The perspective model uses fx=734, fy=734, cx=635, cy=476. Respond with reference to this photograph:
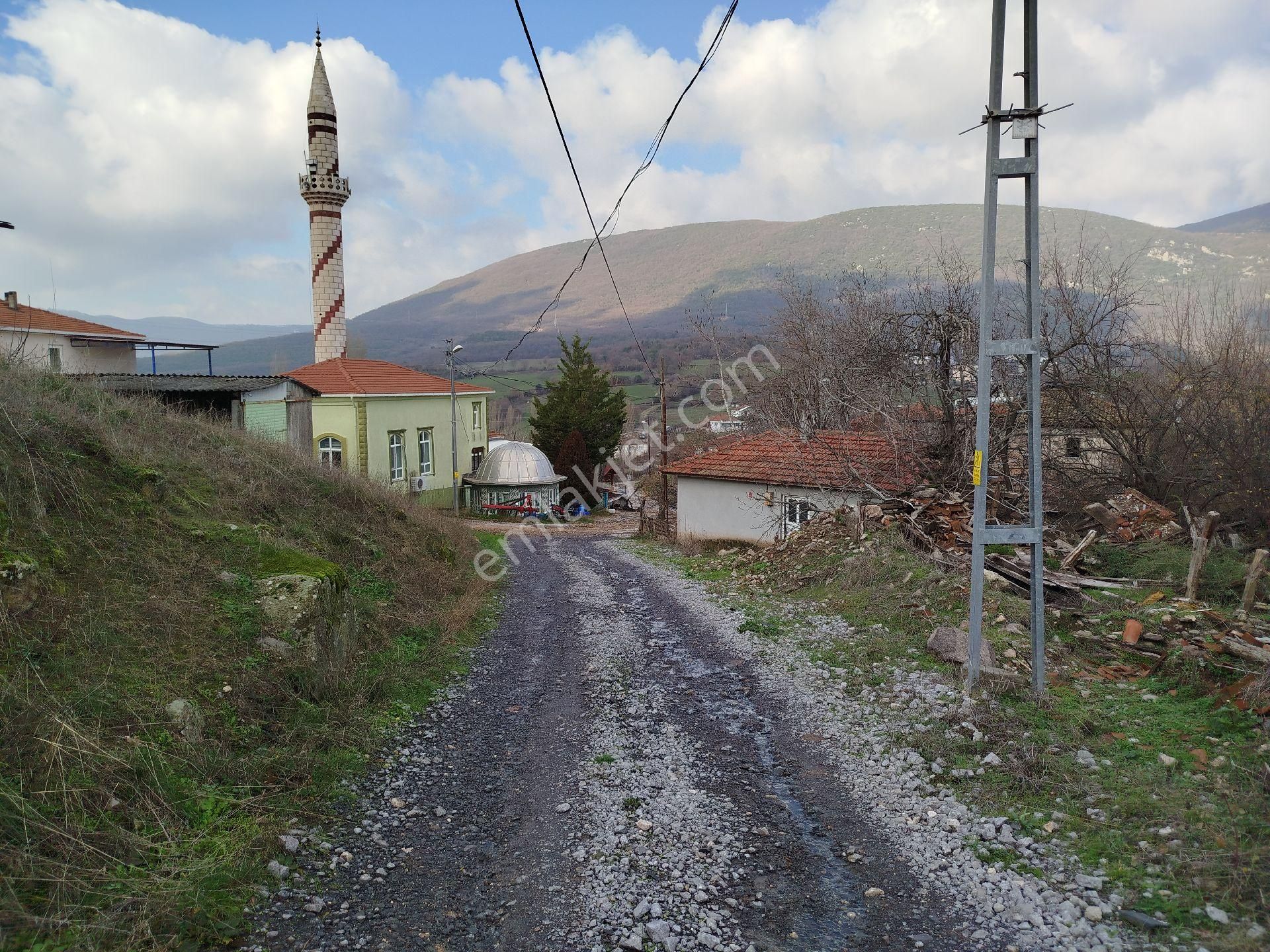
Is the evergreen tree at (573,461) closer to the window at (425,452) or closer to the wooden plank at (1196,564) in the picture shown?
the window at (425,452)

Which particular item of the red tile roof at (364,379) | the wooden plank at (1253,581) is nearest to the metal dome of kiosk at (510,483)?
the red tile roof at (364,379)

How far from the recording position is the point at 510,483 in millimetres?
38094

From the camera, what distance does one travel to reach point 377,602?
32.6 feet

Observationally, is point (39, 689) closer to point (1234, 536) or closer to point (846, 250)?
point (1234, 536)

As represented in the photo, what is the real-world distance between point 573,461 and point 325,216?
18.3 meters

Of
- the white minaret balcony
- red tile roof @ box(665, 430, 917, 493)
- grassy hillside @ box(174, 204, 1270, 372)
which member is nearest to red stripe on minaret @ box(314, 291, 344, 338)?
the white minaret balcony

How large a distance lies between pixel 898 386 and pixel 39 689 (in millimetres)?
14883

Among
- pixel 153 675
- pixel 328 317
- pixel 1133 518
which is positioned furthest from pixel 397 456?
pixel 153 675

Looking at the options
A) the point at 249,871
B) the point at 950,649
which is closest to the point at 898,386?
the point at 950,649

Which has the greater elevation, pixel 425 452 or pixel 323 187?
pixel 323 187

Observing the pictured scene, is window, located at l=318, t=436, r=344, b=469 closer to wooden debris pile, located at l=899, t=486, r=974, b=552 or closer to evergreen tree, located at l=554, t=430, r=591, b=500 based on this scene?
evergreen tree, located at l=554, t=430, r=591, b=500

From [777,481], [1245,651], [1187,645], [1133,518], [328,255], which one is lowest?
[1187,645]

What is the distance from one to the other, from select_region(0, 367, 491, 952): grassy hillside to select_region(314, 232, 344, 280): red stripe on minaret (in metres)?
26.1

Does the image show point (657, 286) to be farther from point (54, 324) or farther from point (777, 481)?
point (777, 481)
